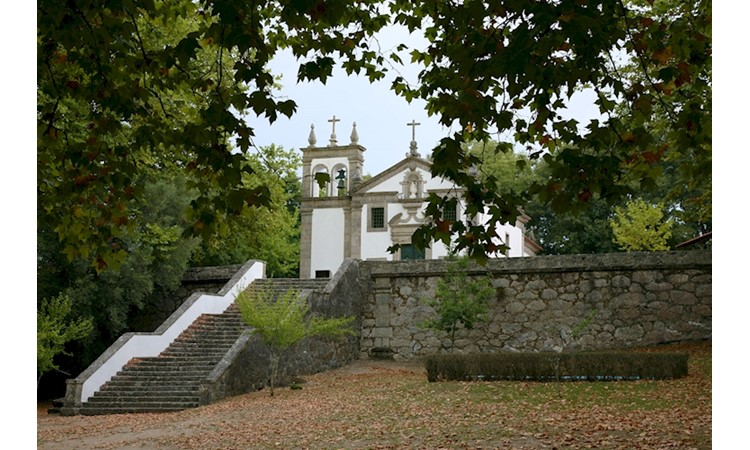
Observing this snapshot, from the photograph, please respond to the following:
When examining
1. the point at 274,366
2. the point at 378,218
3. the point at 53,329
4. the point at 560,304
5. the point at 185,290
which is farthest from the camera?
the point at 378,218

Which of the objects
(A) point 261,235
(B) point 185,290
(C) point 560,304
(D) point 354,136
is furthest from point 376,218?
(C) point 560,304

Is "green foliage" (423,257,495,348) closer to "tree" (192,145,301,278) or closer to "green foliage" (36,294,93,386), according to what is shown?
"tree" (192,145,301,278)

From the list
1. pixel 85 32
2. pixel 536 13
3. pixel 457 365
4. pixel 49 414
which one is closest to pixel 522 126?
pixel 536 13

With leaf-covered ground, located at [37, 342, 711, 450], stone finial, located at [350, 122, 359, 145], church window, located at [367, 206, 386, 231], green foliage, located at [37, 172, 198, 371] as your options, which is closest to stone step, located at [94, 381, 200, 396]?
leaf-covered ground, located at [37, 342, 711, 450]

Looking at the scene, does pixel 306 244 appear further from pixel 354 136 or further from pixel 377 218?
pixel 354 136

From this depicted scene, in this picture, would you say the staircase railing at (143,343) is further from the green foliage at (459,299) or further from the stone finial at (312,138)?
the stone finial at (312,138)

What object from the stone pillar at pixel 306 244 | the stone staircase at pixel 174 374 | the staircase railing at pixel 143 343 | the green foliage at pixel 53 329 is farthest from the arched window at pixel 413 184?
the green foliage at pixel 53 329

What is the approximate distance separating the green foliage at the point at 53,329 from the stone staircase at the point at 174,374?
1813 millimetres

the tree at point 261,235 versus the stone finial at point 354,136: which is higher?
the stone finial at point 354,136

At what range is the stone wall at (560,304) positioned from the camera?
19.8m

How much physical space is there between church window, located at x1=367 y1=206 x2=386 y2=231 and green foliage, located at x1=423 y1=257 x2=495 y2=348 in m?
12.3

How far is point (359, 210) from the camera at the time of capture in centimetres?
3422

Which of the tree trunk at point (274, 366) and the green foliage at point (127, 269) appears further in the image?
the green foliage at point (127, 269)

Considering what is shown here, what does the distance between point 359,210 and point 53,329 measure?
1717 centimetres
